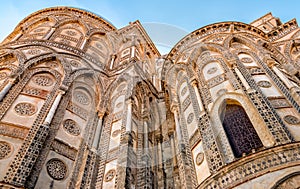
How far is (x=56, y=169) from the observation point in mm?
8172

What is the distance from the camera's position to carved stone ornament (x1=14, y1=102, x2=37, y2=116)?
29.8 ft

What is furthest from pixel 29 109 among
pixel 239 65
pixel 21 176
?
pixel 239 65

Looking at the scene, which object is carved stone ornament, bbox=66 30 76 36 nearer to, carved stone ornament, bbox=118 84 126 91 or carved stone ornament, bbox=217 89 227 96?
carved stone ornament, bbox=118 84 126 91

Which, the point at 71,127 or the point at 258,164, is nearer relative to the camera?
the point at 258,164

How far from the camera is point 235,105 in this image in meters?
8.44

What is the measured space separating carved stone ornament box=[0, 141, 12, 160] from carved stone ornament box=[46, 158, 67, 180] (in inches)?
44.9

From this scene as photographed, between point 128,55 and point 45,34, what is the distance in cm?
463

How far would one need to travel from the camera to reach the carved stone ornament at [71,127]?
961cm

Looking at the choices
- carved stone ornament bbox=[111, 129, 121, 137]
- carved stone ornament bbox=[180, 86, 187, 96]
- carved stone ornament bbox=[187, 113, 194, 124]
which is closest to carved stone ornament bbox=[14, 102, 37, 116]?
carved stone ornament bbox=[111, 129, 121, 137]

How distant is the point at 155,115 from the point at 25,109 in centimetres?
589

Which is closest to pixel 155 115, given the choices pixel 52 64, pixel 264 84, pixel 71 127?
pixel 71 127

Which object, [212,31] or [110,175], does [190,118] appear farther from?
[212,31]

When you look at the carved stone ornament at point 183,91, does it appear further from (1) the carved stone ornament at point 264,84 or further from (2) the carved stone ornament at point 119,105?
(1) the carved stone ornament at point 264,84

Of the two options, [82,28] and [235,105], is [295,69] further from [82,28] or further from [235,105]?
[82,28]
